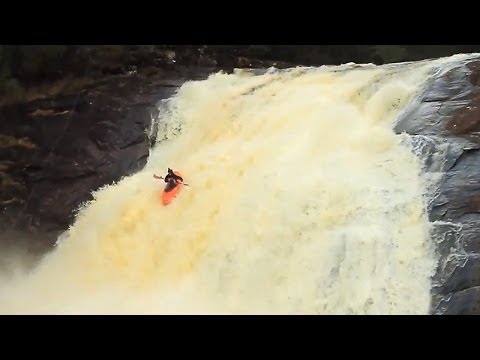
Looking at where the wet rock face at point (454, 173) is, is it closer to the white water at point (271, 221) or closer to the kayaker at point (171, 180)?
the white water at point (271, 221)

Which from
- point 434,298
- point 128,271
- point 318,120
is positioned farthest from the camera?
point 318,120

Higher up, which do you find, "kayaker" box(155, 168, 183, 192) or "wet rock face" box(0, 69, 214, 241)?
"wet rock face" box(0, 69, 214, 241)

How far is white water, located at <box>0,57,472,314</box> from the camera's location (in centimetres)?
563

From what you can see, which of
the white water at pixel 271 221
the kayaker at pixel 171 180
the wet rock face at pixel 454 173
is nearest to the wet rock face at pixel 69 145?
the white water at pixel 271 221

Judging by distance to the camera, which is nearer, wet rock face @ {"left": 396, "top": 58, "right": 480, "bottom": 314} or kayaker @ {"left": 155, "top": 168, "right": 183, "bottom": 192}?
wet rock face @ {"left": 396, "top": 58, "right": 480, "bottom": 314}

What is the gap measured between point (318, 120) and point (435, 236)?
2732 millimetres

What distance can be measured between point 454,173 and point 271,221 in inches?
74.8

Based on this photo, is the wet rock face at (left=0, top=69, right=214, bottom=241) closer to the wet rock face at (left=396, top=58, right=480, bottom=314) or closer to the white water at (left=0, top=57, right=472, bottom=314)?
the white water at (left=0, top=57, right=472, bottom=314)

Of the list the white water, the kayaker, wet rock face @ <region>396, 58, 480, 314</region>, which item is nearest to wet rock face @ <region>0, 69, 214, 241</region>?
the white water

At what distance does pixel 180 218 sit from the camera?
7355 mm

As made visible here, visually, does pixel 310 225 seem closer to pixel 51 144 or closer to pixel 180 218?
pixel 180 218

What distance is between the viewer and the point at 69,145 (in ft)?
32.0

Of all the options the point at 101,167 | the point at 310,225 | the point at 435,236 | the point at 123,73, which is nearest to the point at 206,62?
the point at 123,73

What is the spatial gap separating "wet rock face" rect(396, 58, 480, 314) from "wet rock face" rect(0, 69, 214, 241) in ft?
14.3
